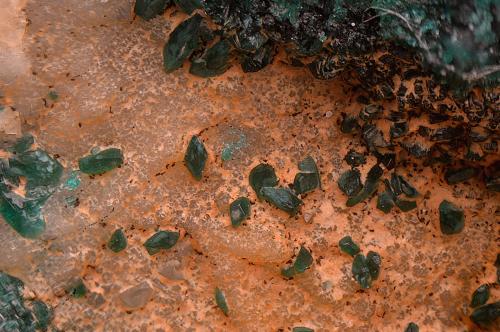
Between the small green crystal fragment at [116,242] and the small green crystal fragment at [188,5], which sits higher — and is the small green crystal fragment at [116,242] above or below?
below

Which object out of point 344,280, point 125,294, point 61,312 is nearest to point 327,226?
point 344,280

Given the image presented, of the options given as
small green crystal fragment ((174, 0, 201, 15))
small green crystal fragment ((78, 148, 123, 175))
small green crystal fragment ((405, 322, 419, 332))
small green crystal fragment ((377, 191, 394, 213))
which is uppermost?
small green crystal fragment ((174, 0, 201, 15))

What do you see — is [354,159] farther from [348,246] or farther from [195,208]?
[195,208]

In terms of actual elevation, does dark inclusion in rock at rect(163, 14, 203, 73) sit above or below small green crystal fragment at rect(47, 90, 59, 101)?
above

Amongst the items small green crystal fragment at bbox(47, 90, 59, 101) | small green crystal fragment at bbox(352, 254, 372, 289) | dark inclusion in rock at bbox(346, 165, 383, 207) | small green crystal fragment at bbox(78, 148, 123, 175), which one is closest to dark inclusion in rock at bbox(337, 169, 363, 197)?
dark inclusion in rock at bbox(346, 165, 383, 207)

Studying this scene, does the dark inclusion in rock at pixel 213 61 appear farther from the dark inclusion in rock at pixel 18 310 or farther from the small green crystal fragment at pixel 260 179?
the dark inclusion in rock at pixel 18 310

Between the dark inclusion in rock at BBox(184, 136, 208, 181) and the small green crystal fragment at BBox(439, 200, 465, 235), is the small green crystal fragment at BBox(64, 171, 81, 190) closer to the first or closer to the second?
the dark inclusion in rock at BBox(184, 136, 208, 181)

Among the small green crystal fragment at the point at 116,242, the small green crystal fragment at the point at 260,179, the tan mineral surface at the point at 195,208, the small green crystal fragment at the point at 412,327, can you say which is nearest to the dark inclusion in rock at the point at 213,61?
the tan mineral surface at the point at 195,208
